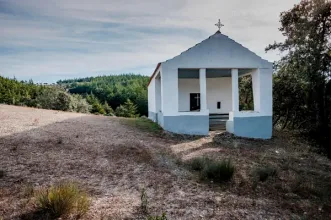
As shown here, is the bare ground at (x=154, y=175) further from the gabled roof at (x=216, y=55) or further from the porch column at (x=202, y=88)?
the gabled roof at (x=216, y=55)

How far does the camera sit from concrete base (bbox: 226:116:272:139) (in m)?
13.2

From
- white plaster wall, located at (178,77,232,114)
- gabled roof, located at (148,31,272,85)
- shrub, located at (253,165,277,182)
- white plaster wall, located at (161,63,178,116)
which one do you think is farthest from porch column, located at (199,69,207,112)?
shrub, located at (253,165,277,182)

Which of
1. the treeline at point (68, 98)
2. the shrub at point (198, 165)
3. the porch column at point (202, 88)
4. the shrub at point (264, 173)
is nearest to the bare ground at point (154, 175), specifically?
the shrub at point (264, 173)

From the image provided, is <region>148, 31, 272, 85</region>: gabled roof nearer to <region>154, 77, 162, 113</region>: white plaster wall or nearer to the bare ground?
the bare ground

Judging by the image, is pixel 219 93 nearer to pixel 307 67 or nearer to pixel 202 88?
pixel 202 88

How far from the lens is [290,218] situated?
508cm

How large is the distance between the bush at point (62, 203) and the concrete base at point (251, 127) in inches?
384

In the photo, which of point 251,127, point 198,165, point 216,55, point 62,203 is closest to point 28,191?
point 62,203

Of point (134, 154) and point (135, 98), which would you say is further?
point (135, 98)

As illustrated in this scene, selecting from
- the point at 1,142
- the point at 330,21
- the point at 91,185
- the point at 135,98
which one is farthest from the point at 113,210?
the point at 135,98

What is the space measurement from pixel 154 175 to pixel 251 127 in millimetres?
7895

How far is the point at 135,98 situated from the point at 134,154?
59624mm

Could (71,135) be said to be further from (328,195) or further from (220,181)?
(328,195)

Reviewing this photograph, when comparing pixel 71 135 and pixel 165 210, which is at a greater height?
pixel 71 135
